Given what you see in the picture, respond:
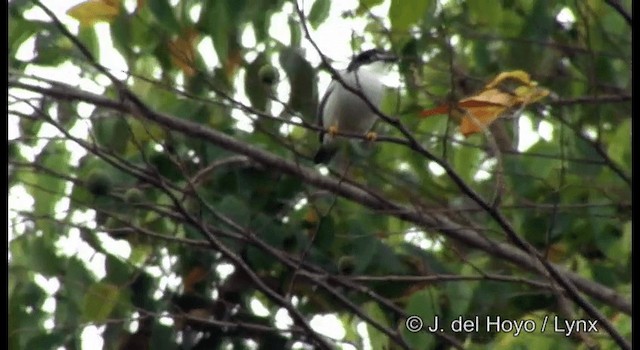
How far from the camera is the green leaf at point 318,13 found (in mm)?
3457

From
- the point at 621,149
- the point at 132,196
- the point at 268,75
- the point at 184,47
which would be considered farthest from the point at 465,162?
the point at 132,196

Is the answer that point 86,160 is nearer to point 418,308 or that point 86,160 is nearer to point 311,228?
point 311,228

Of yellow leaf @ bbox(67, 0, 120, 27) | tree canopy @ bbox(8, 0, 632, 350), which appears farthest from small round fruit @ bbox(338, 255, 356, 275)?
yellow leaf @ bbox(67, 0, 120, 27)

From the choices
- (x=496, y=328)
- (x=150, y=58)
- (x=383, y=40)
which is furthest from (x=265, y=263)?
(x=383, y=40)

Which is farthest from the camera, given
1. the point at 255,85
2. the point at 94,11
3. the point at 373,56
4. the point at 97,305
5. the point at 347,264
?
the point at 373,56

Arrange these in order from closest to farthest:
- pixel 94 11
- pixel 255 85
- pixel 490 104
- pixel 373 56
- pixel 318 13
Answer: pixel 490 104 → pixel 318 13 → pixel 94 11 → pixel 255 85 → pixel 373 56

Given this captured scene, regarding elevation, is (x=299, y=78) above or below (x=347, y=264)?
above

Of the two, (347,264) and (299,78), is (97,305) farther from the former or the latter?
(299,78)

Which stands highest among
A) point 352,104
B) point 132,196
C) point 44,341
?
point 352,104

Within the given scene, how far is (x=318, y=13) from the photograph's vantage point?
347cm

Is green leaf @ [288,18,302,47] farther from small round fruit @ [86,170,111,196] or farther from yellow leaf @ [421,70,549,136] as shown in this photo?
yellow leaf @ [421,70,549,136]

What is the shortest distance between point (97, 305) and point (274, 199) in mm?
687

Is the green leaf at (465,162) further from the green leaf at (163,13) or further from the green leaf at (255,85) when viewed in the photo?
the green leaf at (163,13)

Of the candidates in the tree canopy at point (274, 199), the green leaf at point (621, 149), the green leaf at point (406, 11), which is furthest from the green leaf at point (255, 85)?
the green leaf at point (406, 11)
